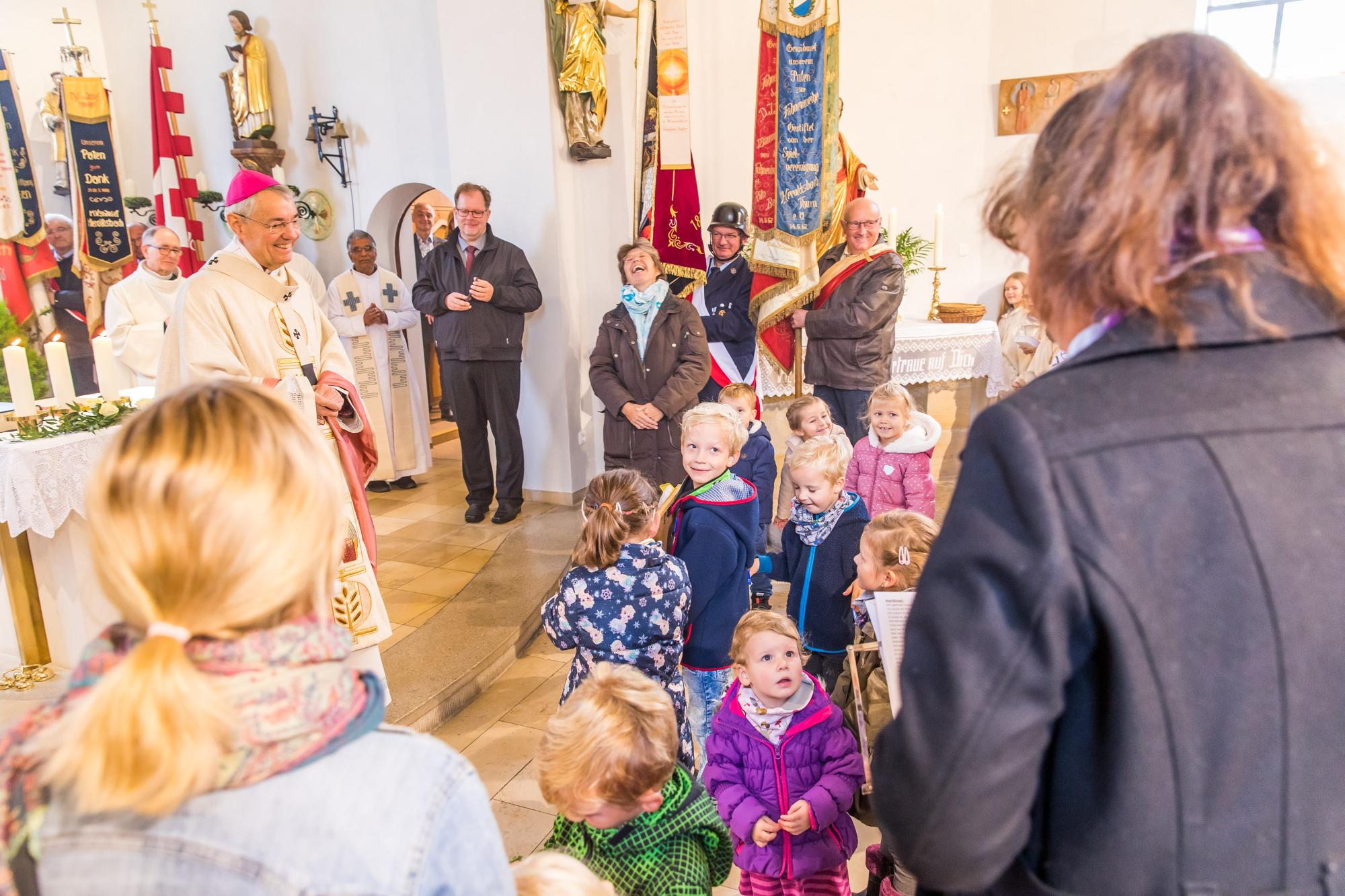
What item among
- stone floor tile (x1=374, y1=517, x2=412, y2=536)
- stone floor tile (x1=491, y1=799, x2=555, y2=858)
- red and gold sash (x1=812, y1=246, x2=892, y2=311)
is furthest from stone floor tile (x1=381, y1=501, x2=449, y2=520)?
stone floor tile (x1=491, y1=799, x2=555, y2=858)

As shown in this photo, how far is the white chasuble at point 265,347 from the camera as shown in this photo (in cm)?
288

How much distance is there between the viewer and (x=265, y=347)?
3.02 metres

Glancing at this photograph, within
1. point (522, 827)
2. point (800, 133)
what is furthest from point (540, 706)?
point (800, 133)

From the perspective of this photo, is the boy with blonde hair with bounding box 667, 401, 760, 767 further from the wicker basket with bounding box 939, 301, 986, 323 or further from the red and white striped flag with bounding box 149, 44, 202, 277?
the red and white striped flag with bounding box 149, 44, 202, 277

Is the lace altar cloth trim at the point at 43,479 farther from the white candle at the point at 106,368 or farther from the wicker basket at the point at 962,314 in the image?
the wicker basket at the point at 962,314

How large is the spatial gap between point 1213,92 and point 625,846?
1518 mm

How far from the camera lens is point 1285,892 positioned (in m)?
0.87

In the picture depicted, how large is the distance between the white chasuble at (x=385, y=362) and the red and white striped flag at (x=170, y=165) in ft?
5.89

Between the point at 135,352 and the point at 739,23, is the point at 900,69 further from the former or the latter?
the point at 135,352

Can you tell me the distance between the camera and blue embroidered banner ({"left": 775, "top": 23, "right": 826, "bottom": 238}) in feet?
17.3

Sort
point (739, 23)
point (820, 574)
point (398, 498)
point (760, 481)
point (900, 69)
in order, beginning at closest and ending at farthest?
point (820, 574) → point (760, 481) → point (398, 498) → point (739, 23) → point (900, 69)

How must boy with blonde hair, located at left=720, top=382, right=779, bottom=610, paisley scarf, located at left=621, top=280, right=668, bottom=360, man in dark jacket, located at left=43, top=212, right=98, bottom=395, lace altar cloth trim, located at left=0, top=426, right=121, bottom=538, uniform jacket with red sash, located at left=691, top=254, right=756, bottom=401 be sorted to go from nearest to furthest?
lace altar cloth trim, located at left=0, top=426, right=121, bottom=538
boy with blonde hair, located at left=720, top=382, right=779, bottom=610
paisley scarf, located at left=621, top=280, right=668, bottom=360
uniform jacket with red sash, located at left=691, top=254, right=756, bottom=401
man in dark jacket, located at left=43, top=212, right=98, bottom=395

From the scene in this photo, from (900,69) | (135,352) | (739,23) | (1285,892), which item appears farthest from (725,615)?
(900,69)

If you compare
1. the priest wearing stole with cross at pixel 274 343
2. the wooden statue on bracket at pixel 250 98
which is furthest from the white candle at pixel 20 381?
the wooden statue on bracket at pixel 250 98
